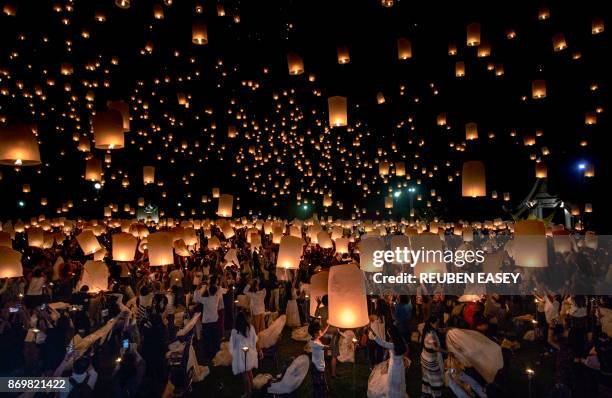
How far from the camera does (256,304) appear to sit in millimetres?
8391

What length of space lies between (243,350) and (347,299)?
9.30 feet

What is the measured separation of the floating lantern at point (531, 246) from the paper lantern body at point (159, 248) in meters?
5.29

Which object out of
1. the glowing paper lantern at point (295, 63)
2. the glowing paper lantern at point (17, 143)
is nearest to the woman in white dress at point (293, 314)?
the glowing paper lantern at point (295, 63)

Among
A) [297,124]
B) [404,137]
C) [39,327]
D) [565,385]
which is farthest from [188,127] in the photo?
[565,385]

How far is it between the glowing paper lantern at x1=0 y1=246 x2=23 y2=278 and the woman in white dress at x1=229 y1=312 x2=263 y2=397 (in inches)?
131

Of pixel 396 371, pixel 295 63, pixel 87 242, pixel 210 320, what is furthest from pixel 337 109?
pixel 87 242

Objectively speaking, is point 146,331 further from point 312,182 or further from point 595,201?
point 312,182

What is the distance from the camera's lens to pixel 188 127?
21.4m

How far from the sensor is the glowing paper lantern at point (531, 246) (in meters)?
6.29

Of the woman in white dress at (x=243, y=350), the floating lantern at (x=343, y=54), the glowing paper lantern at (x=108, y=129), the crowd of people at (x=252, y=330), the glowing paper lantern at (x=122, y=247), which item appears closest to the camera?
the glowing paper lantern at (x=108, y=129)

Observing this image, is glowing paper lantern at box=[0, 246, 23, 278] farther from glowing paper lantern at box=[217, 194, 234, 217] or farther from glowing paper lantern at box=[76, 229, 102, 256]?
glowing paper lantern at box=[217, 194, 234, 217]

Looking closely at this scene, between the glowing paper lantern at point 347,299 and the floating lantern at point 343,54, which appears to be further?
the floating lantern at point 343,54

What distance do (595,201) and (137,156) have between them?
21204 mm

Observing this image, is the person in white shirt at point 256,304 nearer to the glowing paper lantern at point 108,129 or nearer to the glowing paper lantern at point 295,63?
the glowing paper lantern at point 295,63
